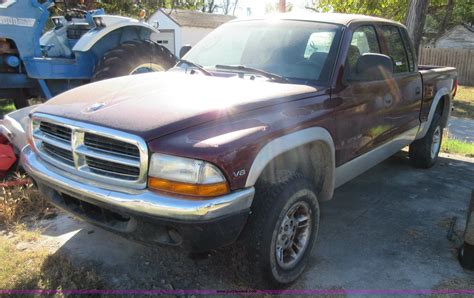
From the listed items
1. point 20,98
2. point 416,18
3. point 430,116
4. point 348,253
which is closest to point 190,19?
point 416,18

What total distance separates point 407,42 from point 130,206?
13.4 ft

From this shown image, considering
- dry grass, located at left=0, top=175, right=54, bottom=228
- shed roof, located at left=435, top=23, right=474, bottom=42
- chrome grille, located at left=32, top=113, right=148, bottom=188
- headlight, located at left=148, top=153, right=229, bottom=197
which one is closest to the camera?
headlight, located at left=148, top=153, right=229, bottom=197

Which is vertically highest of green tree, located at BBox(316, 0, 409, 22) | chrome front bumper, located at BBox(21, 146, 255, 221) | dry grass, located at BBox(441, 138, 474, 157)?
green tree, located at BBox(316, 0, 409, 22)

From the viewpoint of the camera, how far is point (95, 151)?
2.72 meters

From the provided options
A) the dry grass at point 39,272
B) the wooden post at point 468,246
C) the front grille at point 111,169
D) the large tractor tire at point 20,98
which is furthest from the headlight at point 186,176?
the large tractor tire at point 20,98

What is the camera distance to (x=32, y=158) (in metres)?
3.24

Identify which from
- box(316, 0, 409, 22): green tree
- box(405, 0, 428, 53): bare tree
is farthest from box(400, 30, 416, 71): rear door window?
box(316, 0, 409, 22): green tree

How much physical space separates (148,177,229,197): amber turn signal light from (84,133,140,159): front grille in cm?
19

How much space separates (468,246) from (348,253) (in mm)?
917

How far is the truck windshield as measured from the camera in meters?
3.65

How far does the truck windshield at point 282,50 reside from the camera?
3648mm

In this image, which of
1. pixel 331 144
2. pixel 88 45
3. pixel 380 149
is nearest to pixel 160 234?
pixel 331 144

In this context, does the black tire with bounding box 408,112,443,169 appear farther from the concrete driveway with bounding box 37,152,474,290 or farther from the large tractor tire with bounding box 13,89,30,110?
the large tractor tire with bounding box 13,89,30,110

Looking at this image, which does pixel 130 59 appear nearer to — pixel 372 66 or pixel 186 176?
pixel 372 66
